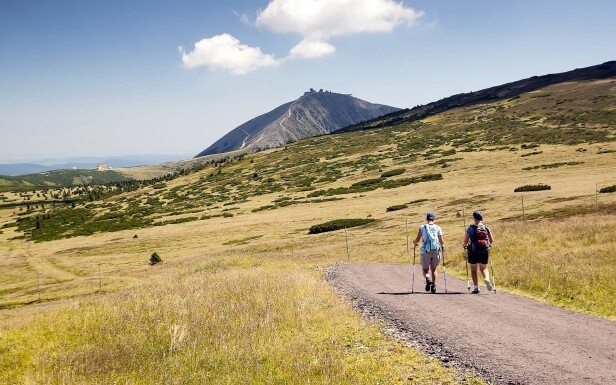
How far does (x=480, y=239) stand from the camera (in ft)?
47.7

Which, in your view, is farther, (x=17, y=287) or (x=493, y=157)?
(x=493, y=157)

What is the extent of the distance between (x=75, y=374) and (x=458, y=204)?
146ft

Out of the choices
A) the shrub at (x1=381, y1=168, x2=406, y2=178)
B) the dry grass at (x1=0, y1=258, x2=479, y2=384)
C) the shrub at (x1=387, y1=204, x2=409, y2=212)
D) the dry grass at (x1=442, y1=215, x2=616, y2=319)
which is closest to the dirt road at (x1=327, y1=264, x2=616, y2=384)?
the dry grass at (x1=0, y1=258, x2=479, y2=384)

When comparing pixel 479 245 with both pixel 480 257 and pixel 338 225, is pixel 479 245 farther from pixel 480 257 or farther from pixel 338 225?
pixel 338 225

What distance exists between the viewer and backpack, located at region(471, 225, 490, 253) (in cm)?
1452

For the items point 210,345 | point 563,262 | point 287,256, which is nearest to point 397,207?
point 287,256

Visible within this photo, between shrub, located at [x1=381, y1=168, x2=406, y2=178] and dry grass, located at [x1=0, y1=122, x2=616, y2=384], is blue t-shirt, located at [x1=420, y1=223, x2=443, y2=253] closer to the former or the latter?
dry grass, located at [x1=0, y1=122, x2=616, y2=384]

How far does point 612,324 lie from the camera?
10.0 meters

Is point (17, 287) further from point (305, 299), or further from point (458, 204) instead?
point (458, 204)

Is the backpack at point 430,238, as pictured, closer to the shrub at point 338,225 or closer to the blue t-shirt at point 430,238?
the blue t-shirt at point 430,238

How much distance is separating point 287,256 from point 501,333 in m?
26.3

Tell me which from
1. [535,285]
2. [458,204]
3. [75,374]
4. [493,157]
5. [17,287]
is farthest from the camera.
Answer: [493,157]

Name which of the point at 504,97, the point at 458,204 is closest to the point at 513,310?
the point at 458,204

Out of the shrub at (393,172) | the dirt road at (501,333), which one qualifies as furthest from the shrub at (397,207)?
the dirt road at (501,333)
